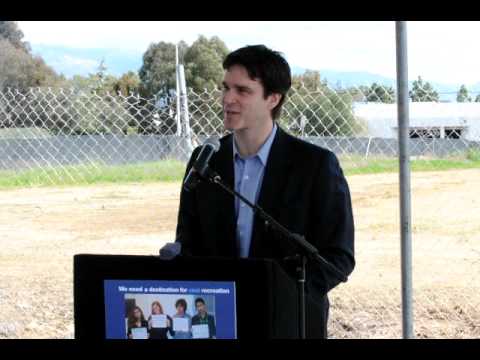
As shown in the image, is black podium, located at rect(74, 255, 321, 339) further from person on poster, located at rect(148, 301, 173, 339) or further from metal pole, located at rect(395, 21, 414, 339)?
metal pole, located at rect(395, 21, 414, 339)

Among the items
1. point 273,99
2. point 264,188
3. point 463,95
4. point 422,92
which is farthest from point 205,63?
point 264,188

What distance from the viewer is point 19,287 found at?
17.5 ft

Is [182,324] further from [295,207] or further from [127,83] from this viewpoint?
[127,83]

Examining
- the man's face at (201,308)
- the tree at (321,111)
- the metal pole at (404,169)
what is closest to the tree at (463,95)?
the tree at (321,111)

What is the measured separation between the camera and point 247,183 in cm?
221

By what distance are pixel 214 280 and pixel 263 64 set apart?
85cm

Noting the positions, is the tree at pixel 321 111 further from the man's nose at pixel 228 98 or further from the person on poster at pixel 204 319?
the person on poster at pixel 204 319

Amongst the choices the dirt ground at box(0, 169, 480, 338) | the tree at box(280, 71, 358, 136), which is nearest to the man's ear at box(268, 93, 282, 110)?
the tree at box(280, 71, 358, 136)

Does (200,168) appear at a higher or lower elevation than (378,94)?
lower

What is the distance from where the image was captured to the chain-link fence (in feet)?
14.4

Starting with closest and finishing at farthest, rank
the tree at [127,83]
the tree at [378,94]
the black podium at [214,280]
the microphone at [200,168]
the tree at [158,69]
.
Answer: the black podium at [214,280] < the microphone at [200,168] < the tree at [378,94] < the tree at [158,69] < the tree at [127,83]

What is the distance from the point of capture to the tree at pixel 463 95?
403 cm
